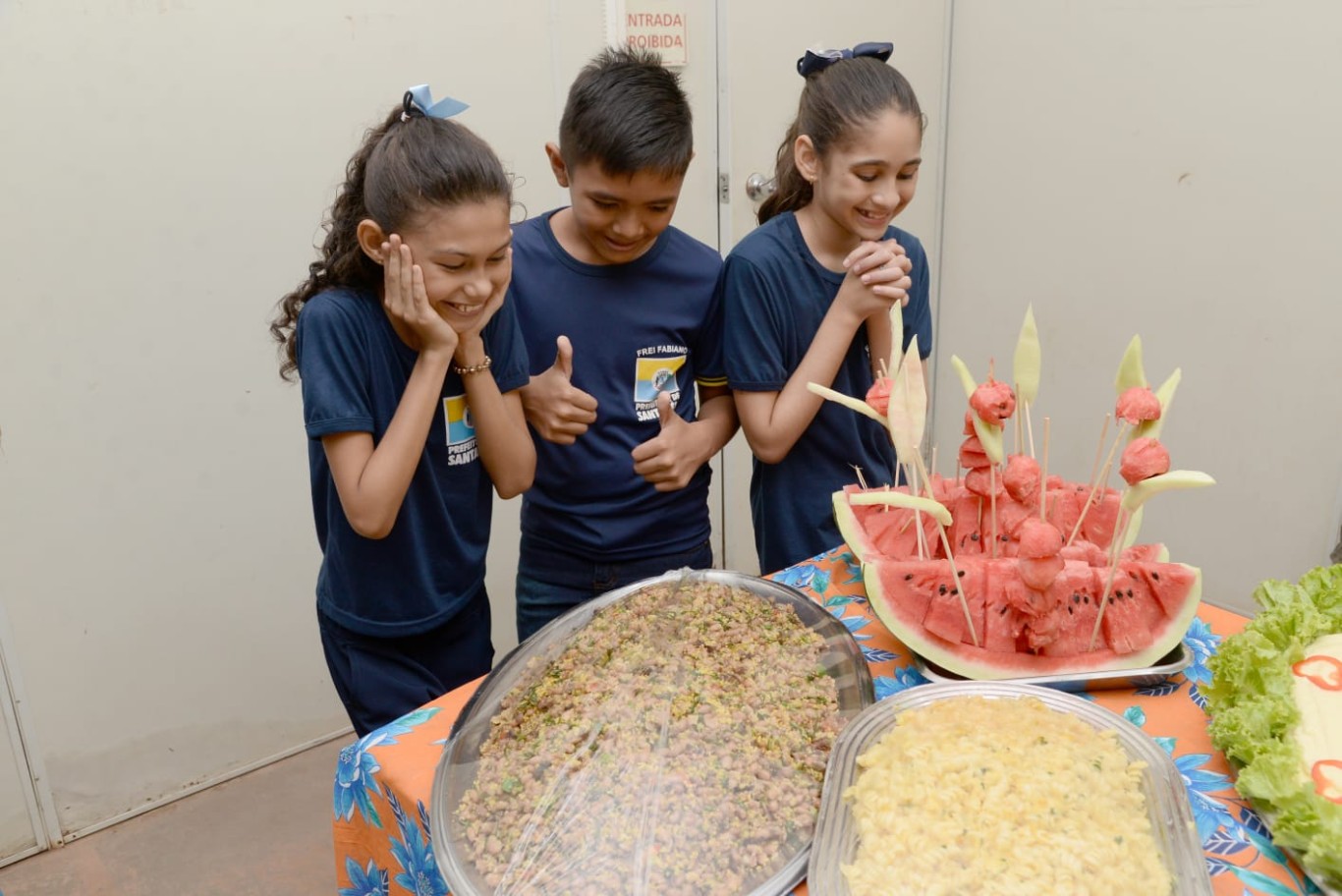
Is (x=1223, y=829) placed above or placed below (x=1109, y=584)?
below

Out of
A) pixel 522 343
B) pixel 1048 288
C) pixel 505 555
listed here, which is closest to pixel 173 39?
pixel 522 343

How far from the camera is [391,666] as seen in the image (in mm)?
1727

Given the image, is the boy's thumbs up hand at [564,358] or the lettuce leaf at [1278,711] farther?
the boy's thumbs up hand at [564,358]

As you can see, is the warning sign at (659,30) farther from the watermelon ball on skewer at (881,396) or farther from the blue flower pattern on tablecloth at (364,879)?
the blue flower pattern on tablecloth at (364,879)

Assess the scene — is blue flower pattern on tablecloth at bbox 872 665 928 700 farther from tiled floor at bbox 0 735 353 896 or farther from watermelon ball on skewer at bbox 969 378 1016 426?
tiled floor at bbox 0 735 353 896

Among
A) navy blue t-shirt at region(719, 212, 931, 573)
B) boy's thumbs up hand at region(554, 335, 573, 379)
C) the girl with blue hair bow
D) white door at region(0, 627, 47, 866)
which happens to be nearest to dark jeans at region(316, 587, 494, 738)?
the girl with blue hair bow

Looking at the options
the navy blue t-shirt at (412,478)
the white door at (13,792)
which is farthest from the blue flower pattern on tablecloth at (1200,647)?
the white door at (13,792)

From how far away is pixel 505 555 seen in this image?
3121 millimetres

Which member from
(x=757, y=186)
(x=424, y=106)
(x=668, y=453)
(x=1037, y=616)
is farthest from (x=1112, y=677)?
(x=757, y=186)

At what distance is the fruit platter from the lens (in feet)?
4.34

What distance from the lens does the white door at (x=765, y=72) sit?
3.30 metres

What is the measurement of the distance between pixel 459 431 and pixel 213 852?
1592mm

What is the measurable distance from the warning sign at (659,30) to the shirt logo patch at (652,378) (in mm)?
1494

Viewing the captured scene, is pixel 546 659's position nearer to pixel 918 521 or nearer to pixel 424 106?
pixel 918 521
